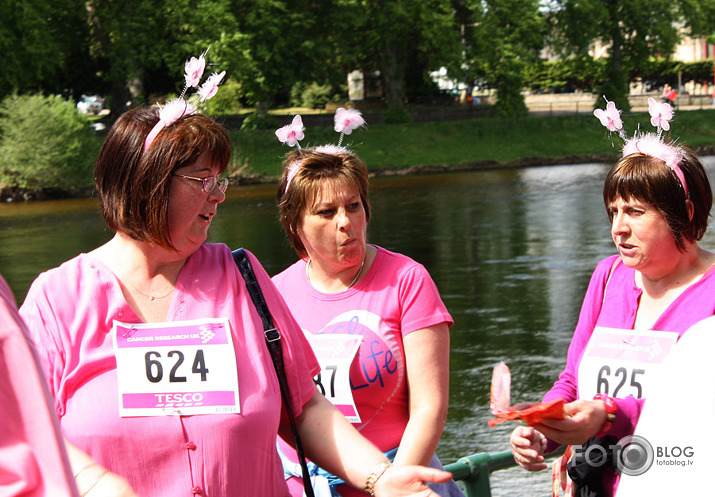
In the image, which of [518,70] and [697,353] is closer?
[697,353]

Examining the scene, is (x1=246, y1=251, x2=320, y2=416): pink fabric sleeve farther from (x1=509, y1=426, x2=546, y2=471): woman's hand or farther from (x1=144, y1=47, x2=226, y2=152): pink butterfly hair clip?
(x1=509, y1=426, x2=546, y2=471): woman's hand

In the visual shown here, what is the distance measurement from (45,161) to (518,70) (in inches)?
935

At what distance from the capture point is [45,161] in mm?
34906

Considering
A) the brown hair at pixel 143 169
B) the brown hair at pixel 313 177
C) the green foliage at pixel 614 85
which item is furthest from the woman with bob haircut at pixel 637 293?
the green foliage at pixel 614 85

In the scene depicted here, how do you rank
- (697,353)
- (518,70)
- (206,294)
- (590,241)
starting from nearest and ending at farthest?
(697,353) < (206,294) < (590,241) < (518,70)

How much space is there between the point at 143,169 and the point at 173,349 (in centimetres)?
50

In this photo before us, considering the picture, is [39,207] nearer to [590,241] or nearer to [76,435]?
[590,241]

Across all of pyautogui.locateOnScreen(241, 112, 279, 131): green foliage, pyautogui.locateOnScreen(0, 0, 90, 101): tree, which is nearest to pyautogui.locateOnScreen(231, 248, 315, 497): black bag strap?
pyautogui.locateOnScreen(0, 0, 90, 101): tree

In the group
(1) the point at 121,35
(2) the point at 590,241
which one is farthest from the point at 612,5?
(2) the point at 590,241

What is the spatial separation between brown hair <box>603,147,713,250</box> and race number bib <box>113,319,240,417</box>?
62.9 inches

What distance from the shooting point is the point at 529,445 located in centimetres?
307

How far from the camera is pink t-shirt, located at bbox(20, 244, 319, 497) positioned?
247cm

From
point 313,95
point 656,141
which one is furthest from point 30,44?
point 656,141

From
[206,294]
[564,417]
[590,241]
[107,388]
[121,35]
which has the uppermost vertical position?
[121,35]
